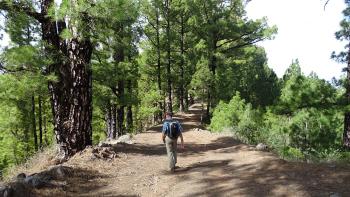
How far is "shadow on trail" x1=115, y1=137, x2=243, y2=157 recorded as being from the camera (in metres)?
14.5

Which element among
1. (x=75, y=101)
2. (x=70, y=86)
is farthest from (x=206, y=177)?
(x=70, y=86)

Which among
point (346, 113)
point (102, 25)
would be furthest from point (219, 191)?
point (346, 113)

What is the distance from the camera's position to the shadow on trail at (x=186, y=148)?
47.6 ft

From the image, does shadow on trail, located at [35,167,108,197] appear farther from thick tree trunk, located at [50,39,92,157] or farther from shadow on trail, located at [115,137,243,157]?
shadow on trail, located at [115,137,243,157]

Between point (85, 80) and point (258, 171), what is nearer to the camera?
point (258, 171)

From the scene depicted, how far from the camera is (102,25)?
1120 cm

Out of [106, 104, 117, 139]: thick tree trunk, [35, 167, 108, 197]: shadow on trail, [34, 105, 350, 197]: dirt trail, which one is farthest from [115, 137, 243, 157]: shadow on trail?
[106, 104, 117, 139]: thick tree trunk

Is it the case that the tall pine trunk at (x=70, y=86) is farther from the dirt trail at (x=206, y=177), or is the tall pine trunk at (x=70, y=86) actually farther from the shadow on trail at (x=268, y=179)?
the shadow on trail at (x=268, y=179)

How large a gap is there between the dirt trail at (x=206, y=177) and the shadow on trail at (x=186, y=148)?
0.90 metres

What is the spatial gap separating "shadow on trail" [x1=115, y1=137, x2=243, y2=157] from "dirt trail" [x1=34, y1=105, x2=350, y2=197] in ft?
2.96

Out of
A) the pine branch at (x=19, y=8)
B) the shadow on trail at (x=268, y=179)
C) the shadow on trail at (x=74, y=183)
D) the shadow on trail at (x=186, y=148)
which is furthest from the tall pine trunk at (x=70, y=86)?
the shadow on trail at (x=268, y=179)

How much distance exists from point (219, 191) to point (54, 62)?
248 inches

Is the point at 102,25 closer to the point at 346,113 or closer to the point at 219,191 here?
the point at 219,191

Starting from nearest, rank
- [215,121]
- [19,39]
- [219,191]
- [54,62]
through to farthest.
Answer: [219,191]
[54,62]
[19,39]
[215,121]
